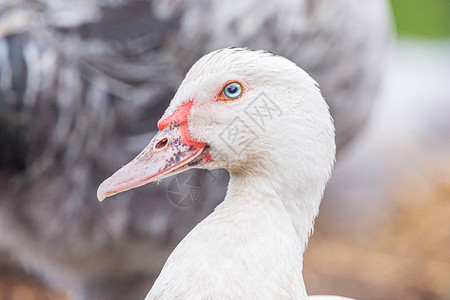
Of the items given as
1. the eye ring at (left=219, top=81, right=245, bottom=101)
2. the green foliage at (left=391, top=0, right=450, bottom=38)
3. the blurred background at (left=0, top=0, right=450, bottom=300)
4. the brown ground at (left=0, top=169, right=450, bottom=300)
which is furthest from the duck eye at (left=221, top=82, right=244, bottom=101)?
the green foliage at (left=391, top=0, right=450, bottom=38)

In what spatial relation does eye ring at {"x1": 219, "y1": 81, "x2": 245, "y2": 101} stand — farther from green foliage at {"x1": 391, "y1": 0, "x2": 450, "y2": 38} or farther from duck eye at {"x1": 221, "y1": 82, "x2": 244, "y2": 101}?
green foliage at {"x1": 391, "y1": 0, "x2": 450, "y2": 38}

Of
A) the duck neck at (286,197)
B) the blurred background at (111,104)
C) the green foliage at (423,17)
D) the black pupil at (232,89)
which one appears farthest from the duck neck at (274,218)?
the green foliage at (423,17)

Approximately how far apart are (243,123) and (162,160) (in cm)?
10

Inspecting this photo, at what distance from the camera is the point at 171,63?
3.69 feet

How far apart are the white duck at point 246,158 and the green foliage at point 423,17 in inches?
93.7

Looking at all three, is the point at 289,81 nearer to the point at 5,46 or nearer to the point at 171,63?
the point at 171,63

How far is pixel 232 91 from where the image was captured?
68 centimetres

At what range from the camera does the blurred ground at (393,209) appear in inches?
62.6

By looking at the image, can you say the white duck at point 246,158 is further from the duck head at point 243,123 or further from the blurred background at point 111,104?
the blurred background at point 111,104

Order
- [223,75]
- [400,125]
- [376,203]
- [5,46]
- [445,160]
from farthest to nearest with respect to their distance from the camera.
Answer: [400,125]
[445,160]
[376,203]
[5,46]
[223,75]

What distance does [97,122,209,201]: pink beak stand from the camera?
68 cm

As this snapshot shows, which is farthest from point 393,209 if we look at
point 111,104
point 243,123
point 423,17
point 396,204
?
point 243,123

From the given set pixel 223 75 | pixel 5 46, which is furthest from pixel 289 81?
pixel 5 46

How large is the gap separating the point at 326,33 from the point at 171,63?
1.10 feet
